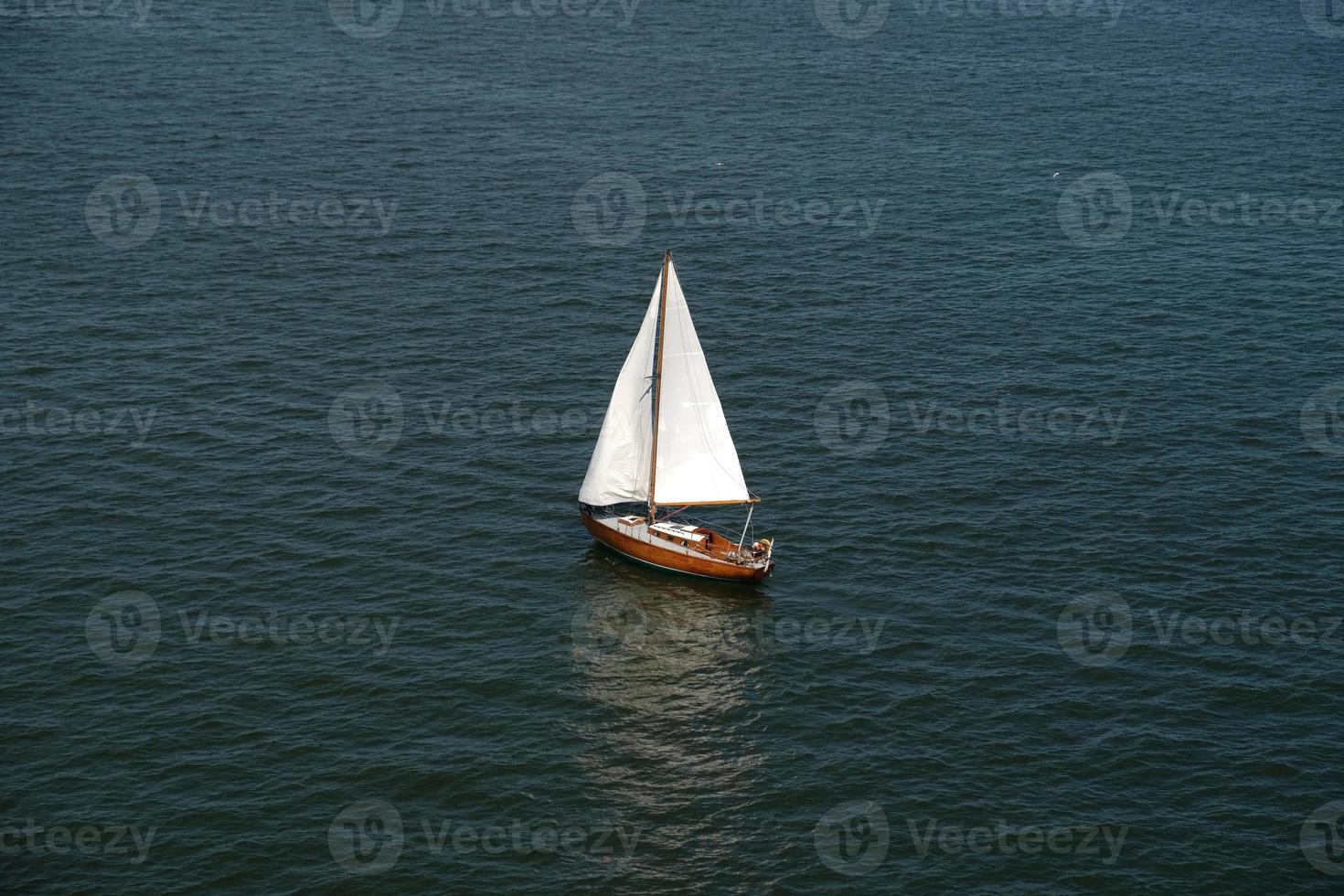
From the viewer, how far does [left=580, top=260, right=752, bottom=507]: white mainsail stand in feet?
293

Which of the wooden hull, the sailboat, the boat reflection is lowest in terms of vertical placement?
the boat reflection

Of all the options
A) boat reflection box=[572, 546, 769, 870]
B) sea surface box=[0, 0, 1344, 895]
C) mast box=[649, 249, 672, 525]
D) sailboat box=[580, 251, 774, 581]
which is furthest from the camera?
sailboat box=[580, 251, 774, 581]

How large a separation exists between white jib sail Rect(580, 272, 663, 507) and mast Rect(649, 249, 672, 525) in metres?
0.34

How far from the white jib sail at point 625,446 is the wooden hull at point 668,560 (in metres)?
2.07

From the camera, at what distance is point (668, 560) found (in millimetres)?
88562

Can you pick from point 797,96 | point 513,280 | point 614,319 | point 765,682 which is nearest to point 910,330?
point 614,319

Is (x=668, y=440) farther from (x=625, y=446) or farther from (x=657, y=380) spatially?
(x=657, y=380)

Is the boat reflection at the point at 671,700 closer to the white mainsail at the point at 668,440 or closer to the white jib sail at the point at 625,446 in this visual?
the white jib sail at the point at 625,446

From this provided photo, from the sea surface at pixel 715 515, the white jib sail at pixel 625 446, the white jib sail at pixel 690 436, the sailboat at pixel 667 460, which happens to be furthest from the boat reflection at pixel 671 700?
the white jib sail at pixel 690 436

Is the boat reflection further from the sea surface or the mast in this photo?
the mast

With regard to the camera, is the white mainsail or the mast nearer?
the mast

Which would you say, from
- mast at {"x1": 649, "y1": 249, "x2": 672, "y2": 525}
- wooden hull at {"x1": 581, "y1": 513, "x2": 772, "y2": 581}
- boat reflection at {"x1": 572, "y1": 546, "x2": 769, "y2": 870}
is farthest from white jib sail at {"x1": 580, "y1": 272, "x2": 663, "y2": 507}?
boat reflection at {"x1": 572, "y1": 546, "x2": 769, "y2": 870}

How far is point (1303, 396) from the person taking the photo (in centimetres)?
10875

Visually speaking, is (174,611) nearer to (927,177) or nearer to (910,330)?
(910,330)
